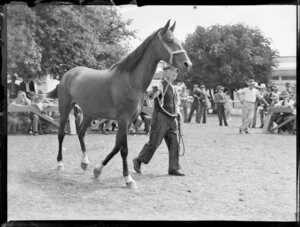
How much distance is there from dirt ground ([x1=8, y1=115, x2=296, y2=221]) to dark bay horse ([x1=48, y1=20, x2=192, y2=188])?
1.72 ft

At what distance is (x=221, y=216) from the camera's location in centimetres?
387

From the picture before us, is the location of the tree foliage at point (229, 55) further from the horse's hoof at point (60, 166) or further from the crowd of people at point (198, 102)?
the horse's hoof at point (60, 166)

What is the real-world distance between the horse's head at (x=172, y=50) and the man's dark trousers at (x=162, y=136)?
138 centimetres

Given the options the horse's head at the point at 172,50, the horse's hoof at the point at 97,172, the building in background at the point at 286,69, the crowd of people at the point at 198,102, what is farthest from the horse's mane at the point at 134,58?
the building in background at the point at 286,69

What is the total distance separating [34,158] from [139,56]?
3.06 metres

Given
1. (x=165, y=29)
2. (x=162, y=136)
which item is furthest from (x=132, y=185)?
(x=165, y=29)

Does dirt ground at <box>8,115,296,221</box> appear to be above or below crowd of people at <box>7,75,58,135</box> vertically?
below

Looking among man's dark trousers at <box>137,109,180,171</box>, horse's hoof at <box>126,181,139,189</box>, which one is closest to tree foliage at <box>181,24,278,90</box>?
man's dark trousers at <box>137,109,180,171</box>

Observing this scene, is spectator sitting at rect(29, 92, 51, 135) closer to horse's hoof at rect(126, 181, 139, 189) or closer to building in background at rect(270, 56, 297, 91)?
horse's hoof at rect(126, 181, 139, 189)

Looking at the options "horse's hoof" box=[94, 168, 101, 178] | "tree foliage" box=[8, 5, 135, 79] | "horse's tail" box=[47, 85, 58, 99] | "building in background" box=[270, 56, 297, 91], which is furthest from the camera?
"horse's tail" box=[47, 85, 58, 99]

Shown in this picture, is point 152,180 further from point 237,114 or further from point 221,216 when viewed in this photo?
point 237,114

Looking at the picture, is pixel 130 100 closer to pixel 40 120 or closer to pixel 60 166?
pixel 60 166

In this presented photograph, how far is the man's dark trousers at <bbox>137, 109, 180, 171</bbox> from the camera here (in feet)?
20.2

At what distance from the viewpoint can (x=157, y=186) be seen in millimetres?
5406
